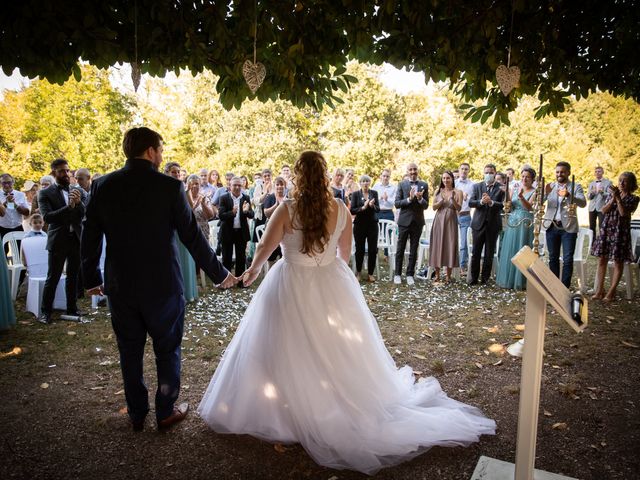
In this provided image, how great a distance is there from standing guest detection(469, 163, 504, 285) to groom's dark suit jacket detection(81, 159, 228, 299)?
22.3 feet

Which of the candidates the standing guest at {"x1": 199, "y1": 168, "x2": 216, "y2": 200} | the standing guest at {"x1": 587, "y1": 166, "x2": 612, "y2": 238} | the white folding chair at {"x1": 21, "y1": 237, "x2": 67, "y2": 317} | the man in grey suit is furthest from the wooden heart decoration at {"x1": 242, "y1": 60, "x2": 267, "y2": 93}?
the standing guest at {"x1": 587, "y1": 166, "x2": 612, "y2": 238}

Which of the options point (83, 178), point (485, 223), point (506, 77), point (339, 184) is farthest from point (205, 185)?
point (506, 77)

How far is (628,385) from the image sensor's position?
4.42 metres

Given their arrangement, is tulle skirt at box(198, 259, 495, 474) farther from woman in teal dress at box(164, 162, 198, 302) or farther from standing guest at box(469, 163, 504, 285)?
standing guest at box(469, 163, 504, 285)

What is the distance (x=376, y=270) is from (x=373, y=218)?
1366 mm

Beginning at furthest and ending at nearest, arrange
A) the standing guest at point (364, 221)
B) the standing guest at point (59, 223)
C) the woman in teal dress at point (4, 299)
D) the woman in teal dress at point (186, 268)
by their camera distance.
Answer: the standing guest at point (364, 221)
the woman in teal dress at point (186, 268)
the standing guest at point (59, 223)
the woman in teal dress at point (4, 299)

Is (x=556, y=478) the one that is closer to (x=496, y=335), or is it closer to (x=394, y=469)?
(x=394, y=469)

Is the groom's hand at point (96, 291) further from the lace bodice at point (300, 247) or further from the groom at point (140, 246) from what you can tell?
the lace bodice at point (300, 247)

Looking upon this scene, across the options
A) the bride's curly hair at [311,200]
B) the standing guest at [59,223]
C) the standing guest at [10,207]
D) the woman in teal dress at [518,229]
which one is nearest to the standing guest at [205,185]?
the standing guest at [10,207]

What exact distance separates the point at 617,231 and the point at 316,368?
22.5 ft

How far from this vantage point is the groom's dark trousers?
309 centimetres

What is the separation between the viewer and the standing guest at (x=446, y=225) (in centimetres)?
894

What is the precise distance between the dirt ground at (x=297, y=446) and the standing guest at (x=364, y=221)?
2.11 metres

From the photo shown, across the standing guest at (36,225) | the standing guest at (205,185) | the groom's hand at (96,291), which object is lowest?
the groom's hand at (96,291)
